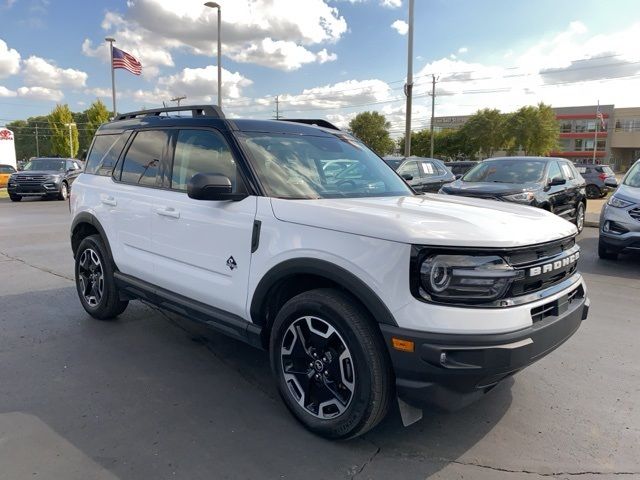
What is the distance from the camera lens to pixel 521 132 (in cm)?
6406

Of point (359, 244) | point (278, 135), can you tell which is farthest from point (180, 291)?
point (359, 244)

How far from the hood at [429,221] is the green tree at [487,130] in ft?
227

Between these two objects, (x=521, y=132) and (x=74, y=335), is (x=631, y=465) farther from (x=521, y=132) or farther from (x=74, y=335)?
(x=521, y=132)

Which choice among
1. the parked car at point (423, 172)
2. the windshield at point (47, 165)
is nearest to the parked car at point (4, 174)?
the windshield at point (47, 165)

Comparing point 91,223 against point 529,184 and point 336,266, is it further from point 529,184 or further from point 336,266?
point 529,184

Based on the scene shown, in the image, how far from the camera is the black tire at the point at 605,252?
8.04 meters

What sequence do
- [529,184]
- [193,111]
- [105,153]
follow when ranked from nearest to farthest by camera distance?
[193,111]
[105,153]
[529,184]

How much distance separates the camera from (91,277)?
4988 mm

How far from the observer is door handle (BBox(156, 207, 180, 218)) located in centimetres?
369

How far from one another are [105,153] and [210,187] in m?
2.37

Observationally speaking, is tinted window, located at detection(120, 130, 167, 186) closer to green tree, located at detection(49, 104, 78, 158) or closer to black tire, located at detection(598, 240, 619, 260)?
black tire, located at detection(598, 240, 619, 260)

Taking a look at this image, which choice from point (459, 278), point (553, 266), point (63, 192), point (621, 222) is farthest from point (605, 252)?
point (63, 192)

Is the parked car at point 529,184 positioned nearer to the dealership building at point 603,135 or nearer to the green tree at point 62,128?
the green tree at point 62,128

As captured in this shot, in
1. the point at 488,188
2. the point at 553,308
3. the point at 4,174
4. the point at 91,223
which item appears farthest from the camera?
the point at 4,174
